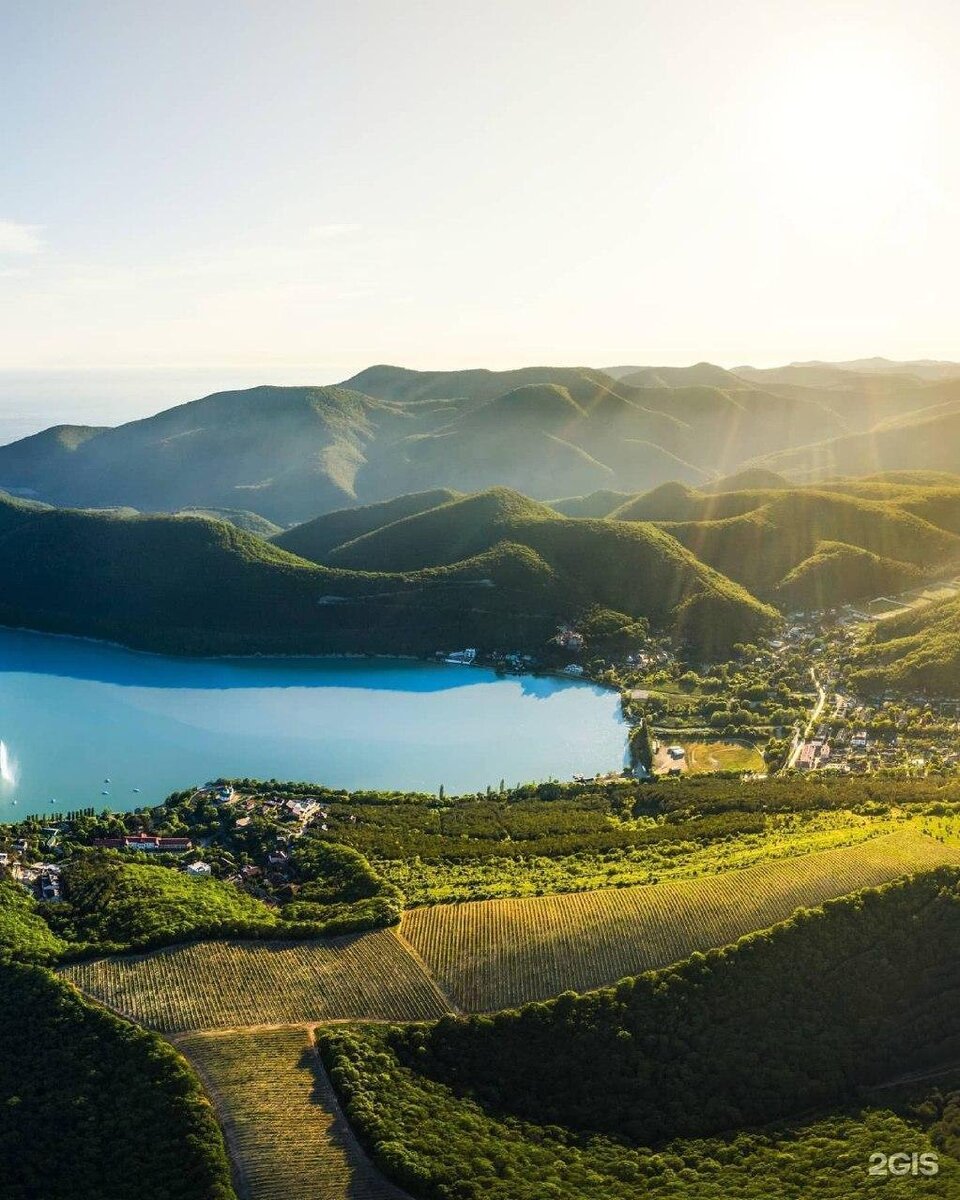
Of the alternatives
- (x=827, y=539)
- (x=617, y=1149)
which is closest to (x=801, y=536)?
(x=827, y=539)

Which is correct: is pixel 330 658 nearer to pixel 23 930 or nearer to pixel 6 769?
pixel 6 769

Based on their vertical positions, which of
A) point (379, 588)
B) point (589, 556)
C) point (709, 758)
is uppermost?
point (589, 556)

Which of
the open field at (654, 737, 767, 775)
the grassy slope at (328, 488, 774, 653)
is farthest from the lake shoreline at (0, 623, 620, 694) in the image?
the open field at (654, 737, 767, 775)

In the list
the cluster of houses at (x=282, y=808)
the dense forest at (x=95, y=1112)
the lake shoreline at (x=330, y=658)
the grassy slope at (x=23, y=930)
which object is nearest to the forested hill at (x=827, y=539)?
the lake shoreline at (x=330, y=658)

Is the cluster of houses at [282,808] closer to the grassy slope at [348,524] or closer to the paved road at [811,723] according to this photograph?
the paved road at [811,723]

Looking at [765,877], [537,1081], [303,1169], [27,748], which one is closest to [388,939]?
[537,1081]

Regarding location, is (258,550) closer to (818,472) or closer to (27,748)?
(27,748)

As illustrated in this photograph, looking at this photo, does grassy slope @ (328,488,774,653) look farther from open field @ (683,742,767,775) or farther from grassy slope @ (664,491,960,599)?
open field @ (683,742,767,775)
